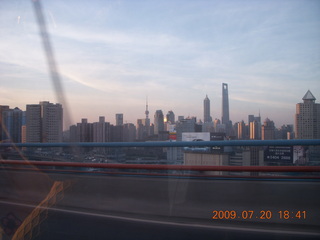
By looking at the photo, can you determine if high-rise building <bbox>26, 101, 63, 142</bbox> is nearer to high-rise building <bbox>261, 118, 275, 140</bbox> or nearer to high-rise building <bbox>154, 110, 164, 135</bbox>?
high-rise building <bbox>154, 110, 164, 135</bbox>

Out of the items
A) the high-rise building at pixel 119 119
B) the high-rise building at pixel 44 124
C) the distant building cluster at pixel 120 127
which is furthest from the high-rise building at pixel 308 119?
the high-rise building at pixel 44 124

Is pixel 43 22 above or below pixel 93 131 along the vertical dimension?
above

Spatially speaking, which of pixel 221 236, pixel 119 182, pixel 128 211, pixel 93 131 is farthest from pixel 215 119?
pixel 221 236

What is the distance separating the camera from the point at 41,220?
5824mm

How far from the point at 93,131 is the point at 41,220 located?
6391mm

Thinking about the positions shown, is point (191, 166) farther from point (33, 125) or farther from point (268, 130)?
point (33, 125)

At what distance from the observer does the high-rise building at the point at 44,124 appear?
11.3 m

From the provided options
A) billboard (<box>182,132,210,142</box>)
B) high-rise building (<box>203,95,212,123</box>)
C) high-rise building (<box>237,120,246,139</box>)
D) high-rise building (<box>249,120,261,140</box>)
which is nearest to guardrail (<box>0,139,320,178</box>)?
billboard (<box>182,132,210,142</box>)

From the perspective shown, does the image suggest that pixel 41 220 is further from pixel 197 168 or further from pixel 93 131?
pixel 93 131

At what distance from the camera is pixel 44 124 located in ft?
38.5

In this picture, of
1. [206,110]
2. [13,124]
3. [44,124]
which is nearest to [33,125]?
[44,124]

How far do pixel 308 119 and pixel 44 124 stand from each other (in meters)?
8.57
